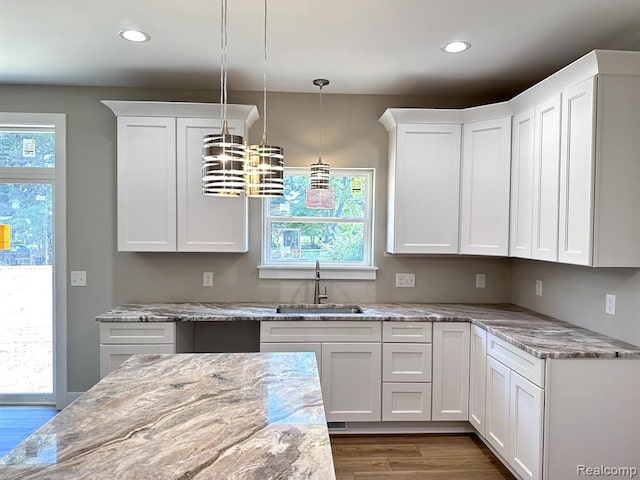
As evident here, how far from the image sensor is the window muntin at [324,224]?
3668mm

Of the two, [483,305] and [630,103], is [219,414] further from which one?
[483,305]

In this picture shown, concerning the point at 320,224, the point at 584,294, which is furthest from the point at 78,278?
the point at 584,294

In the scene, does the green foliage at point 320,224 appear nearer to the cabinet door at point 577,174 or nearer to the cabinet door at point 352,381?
the cabinet door at point 352,381

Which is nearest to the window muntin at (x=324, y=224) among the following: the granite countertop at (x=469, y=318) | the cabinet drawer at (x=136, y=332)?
the granite countertop at (x=469, y=318)

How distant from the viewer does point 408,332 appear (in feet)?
10.0

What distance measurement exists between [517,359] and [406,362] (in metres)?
0.85

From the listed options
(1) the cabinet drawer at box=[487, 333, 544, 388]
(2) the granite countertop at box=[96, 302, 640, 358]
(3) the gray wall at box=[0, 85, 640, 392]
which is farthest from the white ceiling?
(1) the cabinet drawer at box=[487, 333, 544, 388]

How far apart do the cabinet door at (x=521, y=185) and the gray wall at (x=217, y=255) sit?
1.89 ft

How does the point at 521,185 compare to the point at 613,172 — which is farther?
the point at 521,185

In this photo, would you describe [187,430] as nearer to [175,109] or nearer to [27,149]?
[175,109]

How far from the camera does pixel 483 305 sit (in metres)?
3.56

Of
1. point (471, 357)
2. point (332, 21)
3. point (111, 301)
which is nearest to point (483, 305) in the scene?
point (471, 357)

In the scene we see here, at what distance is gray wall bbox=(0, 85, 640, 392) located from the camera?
11.5 feet

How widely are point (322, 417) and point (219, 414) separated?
353 mm
